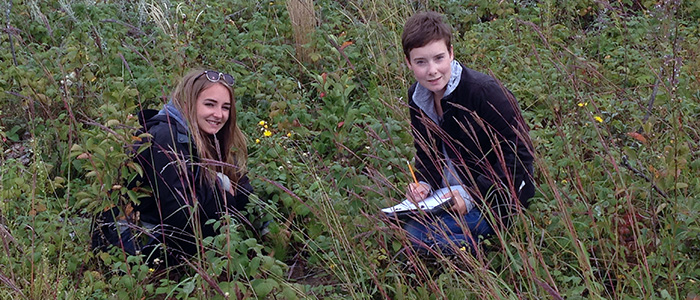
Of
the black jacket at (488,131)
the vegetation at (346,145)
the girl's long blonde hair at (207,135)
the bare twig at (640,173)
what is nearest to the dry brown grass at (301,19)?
the vegetation at (346,145)

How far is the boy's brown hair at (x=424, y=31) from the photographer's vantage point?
3.57 metres

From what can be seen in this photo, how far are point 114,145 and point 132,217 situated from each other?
36 cm

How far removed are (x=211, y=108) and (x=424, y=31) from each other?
1137 mm

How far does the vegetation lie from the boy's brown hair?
1.16ft

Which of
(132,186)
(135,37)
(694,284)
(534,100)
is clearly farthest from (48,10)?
(694,284)

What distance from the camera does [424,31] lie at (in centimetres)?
357

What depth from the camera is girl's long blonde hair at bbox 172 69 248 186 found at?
3545 millimetres

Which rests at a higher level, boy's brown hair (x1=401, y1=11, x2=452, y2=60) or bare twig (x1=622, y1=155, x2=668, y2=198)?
boy's brown hair (x1=401, y1=11, x2=452, y2=60)

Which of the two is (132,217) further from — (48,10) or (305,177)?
(48,10)

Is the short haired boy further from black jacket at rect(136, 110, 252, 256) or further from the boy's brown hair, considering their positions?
black jacket at rect(136, 110, 252, 256)

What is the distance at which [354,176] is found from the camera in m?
3.41

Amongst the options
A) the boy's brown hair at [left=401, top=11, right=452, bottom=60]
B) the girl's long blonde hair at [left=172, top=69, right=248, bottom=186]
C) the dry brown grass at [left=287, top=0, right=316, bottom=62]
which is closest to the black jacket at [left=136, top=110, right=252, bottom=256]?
the girl's long blonde hair at [left=172, top=69, right=248, bottom=186]

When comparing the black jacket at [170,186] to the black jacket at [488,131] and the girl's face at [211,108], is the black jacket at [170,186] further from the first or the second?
the black jacket at [488,131]

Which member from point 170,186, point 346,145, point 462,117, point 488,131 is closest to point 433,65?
point 462,117
